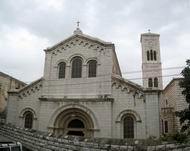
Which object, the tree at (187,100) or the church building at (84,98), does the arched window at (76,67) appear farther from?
the tree at (187,100)

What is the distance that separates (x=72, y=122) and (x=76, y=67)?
503 cm

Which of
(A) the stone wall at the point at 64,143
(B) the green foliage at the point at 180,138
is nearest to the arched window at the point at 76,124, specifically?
(A) the stone wall at the point at 64,143

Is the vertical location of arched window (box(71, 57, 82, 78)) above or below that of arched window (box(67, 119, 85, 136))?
above

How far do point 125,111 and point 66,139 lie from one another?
611 centimetres

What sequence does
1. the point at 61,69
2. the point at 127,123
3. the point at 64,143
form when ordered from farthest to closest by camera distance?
the point at 61,69 < the point at 127,123 < the point at 64,143

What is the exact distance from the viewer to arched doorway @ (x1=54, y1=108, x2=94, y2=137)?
20.5 metres

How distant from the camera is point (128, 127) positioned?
1930cm

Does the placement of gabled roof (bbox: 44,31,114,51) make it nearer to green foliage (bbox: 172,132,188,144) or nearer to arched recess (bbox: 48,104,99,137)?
arched recess (bbox: 48,104,99,137)

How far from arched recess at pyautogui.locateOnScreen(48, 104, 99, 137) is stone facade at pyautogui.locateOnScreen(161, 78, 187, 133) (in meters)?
7.20

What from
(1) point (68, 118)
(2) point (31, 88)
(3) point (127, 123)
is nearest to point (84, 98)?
(1) point (68, 118)

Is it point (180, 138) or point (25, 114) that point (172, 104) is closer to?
point (180, 138)

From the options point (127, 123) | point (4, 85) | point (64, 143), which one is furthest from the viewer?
point (4, 85)

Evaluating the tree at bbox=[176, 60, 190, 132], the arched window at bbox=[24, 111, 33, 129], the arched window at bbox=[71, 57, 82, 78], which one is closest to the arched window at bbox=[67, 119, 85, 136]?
the arched window at bbox=[24, 111, 33, 129]

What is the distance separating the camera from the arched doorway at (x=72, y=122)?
67.4 feet
